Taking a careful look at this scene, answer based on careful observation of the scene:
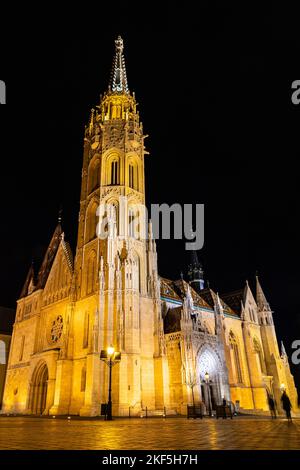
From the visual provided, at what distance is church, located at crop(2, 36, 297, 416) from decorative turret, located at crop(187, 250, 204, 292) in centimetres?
1158

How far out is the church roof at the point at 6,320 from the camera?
52.3 metres

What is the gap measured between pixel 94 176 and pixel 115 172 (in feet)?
10.1

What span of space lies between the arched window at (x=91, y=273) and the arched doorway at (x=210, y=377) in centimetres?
1224

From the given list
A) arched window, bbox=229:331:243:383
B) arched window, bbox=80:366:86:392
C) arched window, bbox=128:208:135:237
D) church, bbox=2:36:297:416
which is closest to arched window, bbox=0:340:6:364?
church, bbox=2:36:297:416

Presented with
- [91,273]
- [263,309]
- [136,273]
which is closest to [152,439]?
[136,273]

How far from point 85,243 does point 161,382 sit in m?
16.1

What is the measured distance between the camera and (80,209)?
4141cm

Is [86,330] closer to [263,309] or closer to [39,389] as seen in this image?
[39,389]

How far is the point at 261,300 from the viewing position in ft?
180

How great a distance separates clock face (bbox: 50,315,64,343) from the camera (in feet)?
122

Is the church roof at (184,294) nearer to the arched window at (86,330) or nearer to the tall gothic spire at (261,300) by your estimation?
the tall gothic spire at (261,300)

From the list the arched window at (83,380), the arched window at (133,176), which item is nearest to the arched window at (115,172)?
the arched window at (133,176)
